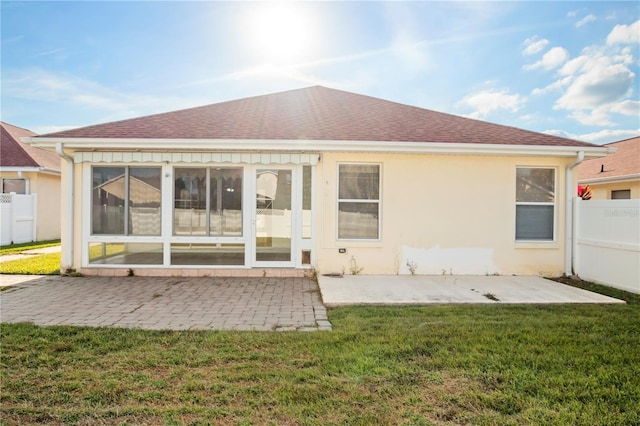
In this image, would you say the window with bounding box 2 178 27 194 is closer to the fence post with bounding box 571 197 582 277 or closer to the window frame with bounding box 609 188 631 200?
the fence post with bounding box 571 197 582 277

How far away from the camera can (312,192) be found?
31.0ft

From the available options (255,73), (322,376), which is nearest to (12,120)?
(255,73)

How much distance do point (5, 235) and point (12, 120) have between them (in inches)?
420

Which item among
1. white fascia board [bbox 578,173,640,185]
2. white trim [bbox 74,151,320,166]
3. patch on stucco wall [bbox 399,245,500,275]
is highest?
white fascia board [bbox 578,173,640,185]

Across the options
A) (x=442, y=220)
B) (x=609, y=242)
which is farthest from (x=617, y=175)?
(x=442, y=220)

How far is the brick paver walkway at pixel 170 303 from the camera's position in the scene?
18.4 ft

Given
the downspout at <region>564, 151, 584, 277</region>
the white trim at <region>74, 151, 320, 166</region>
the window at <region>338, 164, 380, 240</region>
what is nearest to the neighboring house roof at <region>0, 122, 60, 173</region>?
the white trim at <region>74, 151, 320, 166</region>

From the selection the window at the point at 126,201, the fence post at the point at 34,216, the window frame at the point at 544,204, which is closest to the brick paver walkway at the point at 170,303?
the window at the point at 126,201

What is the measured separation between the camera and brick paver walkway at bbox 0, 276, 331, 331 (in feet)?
18.4

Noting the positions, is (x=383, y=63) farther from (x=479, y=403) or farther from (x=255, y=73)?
(x=479, y=403)

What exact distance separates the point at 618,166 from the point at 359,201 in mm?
15131

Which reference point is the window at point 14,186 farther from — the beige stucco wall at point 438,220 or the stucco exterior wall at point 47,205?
the beige stucco wall at point 438,220

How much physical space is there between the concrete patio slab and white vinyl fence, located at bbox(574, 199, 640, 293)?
1221 mm

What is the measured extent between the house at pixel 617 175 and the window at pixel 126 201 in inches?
640
